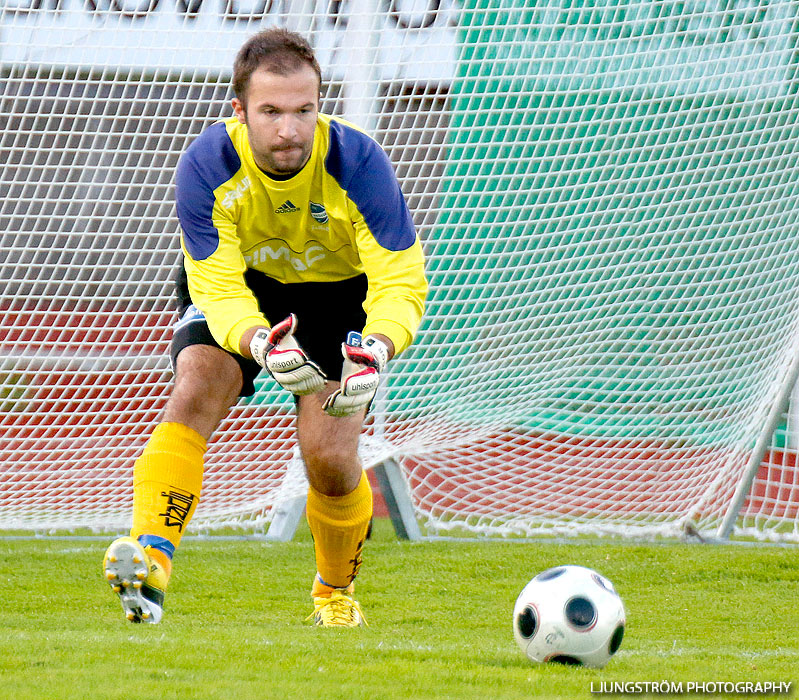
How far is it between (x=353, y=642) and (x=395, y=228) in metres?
1.13

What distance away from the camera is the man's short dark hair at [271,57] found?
2.98m

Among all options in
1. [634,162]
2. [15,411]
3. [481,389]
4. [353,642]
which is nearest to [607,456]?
[481,389]

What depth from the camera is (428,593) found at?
455cm

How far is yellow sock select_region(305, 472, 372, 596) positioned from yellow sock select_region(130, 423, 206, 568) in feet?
1.30

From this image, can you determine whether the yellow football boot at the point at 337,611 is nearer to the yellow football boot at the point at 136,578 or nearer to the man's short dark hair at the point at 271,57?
the yellow football boot at the point at 136,578

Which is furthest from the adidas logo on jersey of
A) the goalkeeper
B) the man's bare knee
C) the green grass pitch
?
the green grass pitch

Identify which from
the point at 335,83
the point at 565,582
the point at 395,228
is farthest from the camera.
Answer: the point at 335,83

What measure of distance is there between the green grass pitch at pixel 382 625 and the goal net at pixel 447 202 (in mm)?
508

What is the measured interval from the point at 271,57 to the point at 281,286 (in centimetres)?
75

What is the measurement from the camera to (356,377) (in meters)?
2.75

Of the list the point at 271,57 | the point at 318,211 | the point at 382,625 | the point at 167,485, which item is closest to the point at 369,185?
the point at 318,211

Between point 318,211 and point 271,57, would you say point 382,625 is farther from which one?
point 271,57

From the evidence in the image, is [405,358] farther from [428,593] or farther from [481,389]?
[428,593]

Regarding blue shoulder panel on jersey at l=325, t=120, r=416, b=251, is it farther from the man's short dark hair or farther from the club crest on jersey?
the man's short dark hair
